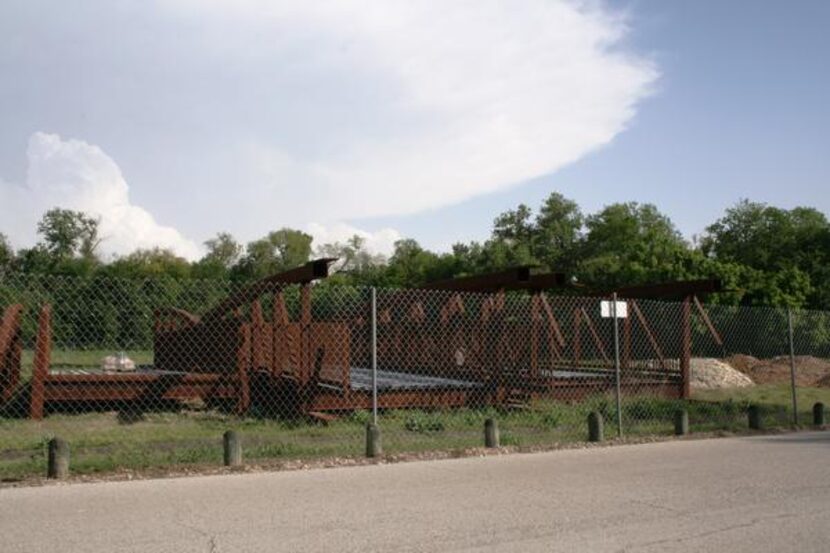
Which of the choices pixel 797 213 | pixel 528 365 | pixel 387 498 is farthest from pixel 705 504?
pixel 797 213

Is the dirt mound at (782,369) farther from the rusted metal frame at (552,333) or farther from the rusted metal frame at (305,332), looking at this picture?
the rusted metal frame at (305,332)

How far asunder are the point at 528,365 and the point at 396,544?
10313 millimetres

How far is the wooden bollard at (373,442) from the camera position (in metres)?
8.77

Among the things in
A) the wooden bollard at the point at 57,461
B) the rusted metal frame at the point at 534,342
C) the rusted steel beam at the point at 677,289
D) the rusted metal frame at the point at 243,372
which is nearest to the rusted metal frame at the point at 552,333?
the rusted metal frame at the point at 534,342

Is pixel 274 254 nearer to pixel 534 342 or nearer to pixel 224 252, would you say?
pixel 224 252

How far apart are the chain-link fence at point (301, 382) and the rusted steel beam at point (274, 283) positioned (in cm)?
7

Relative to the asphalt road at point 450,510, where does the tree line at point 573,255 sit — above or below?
above

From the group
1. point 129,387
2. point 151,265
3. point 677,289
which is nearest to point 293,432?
point 129,387

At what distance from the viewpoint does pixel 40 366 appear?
12344 millimetres

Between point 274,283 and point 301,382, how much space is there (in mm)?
2043

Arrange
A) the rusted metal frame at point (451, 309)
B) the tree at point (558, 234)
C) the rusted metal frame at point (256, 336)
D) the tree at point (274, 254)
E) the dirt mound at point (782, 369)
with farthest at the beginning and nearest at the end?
the tree at point (274, 254)
the tree at point (558, 234)
the dirt mound at point (782, 369)
the rusted metal frame at point (451, 309)
the rusted metal frame at point (256, 336)

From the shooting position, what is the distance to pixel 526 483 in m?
7.40

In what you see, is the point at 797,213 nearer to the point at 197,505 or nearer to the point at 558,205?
the point at 558,205

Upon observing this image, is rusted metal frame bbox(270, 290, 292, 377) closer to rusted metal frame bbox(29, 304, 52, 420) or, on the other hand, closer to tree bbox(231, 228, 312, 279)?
rusted metal frame bbox(29, 304, 52, 420)
